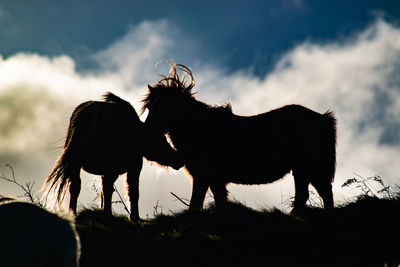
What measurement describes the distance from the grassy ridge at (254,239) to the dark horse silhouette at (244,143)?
3.63ft

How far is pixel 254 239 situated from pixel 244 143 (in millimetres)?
Result: 2808

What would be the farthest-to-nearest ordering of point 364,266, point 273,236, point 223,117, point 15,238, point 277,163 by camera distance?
point 223,117 → point 277,163 → point 273,236 → point 364,266 → point 15,238

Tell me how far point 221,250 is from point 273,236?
73cm

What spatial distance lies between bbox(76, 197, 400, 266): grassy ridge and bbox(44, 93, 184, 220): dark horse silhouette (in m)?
0.65

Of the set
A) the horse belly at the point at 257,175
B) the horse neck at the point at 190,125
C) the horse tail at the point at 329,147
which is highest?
the horse neck at the point at 190,125

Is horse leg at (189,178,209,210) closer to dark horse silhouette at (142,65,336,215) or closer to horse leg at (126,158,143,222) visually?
dark horse silhouette at (142,65,336,215)

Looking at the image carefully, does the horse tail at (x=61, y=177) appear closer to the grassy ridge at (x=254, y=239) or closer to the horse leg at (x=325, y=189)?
the grassy ridge at (x=254, y=239)

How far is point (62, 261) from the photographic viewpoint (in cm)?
302

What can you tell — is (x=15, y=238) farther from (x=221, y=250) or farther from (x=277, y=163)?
(x=277, y=163)

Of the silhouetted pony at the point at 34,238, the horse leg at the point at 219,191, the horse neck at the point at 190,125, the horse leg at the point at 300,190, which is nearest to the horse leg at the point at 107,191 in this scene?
the horse neck at the point at 190,125

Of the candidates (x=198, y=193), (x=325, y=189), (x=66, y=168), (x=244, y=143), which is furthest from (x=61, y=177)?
(x=325, y=189)

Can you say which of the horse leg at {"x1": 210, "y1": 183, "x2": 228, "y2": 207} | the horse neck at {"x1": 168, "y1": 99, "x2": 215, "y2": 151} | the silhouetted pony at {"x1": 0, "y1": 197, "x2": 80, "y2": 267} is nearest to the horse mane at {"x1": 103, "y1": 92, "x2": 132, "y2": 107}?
the horse neck at {"x1": 168, "y1": 99, "x2": 215, "y2": 151}

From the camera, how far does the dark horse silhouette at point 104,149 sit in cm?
590

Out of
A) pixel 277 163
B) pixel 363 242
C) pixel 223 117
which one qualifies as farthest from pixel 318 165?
pixel 363 242
